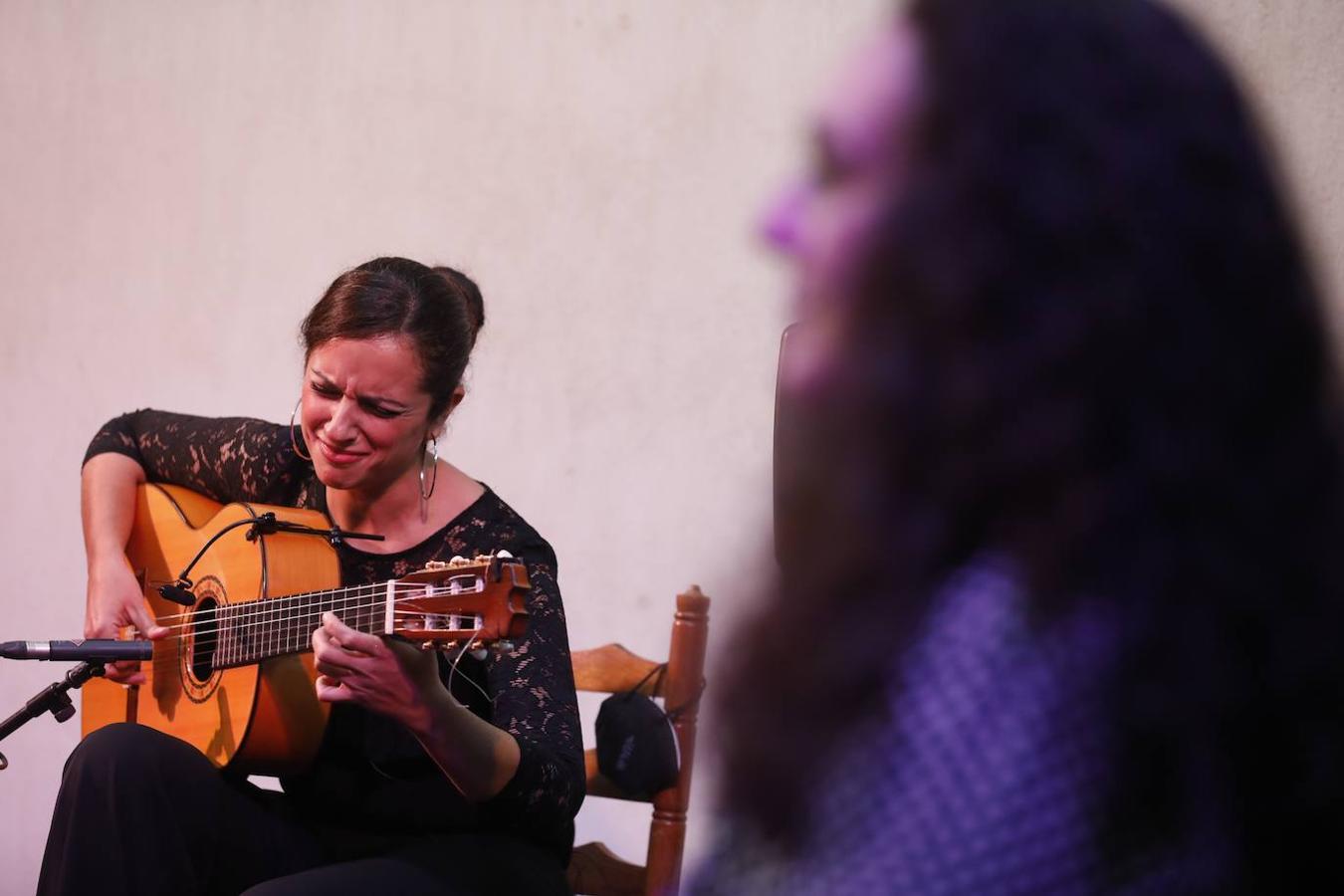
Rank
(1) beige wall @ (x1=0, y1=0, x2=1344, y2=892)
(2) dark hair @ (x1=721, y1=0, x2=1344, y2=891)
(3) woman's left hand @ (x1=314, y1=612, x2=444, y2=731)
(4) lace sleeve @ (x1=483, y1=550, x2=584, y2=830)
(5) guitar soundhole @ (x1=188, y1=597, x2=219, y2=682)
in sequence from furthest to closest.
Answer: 1. (1) beige wall @ (x1=0, y1=0, x2=1344, y2=892)
2. (5) guitar soundhole @ (x1=188, y1=597, x2=219, y2=682)
3. (4) lace sleeve @ (x1=483, y1=550, x2=584, y2=830)
4. (3) woman's left hand @ (x1=314, y1=612, x2=444, y2=731)
5. (2) dark hair @ (x1=721, y1=0, x2=1344, y2=891)

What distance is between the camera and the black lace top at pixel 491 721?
5.96 ft

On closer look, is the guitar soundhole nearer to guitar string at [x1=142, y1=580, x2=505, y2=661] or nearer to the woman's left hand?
guitar string at [x1=142, y1=580, x2=505, y2=661]

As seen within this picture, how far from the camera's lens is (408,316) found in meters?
1.99

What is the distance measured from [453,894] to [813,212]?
1.35 meters

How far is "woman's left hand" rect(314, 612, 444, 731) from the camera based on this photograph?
5.36 ft

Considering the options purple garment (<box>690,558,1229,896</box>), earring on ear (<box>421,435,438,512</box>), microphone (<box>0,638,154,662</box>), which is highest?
earring on ear (<box>421,435,438,512</box>)

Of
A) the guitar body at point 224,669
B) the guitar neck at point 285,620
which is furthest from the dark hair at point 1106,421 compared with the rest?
the guitar body at point 224,669

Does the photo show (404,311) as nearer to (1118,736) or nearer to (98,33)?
(1118,736)

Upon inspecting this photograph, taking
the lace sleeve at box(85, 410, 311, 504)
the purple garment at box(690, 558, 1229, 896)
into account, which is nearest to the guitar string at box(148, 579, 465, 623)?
the lace sleeve at box(85, 410, 311, 504)

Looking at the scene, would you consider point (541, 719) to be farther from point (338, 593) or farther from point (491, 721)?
point (338, 593)

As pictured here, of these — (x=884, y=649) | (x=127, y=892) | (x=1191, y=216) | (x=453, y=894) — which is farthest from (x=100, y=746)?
(x=1191, y=216)

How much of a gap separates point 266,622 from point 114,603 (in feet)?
1.53

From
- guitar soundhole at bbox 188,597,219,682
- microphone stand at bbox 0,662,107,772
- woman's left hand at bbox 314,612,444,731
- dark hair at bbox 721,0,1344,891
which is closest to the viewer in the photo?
dark hair at bbox 721,0,1344,891

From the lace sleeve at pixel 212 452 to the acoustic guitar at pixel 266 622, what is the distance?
0.08 metres
